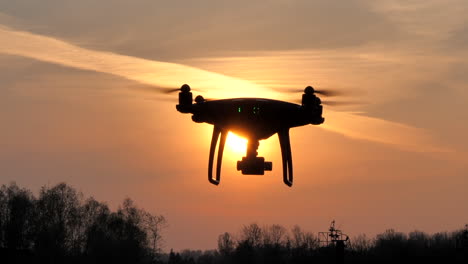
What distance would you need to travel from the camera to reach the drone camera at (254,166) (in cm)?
7356

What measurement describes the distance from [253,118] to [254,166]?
436 centimetres

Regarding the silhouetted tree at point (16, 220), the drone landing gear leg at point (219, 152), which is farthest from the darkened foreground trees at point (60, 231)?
the drone landing gear leg at point (219, 152)

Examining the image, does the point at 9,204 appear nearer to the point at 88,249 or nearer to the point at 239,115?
the point at 88,249

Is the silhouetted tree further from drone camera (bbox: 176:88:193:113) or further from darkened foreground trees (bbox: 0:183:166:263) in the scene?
drone camera (bbox: 176:88:193:113)

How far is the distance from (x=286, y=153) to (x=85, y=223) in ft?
405

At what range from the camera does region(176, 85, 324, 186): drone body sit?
71000 millimetres

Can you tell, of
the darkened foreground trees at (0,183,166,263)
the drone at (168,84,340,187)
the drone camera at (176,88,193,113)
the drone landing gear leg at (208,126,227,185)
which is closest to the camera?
the drone at (168,84,340,187)

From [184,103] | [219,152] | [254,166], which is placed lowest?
[254,166]

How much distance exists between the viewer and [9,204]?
18625 cm

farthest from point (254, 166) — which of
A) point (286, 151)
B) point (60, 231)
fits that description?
point (60, 231)

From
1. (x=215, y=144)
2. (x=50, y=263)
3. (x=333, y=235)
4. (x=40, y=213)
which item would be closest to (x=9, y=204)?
(x=40, y=213)

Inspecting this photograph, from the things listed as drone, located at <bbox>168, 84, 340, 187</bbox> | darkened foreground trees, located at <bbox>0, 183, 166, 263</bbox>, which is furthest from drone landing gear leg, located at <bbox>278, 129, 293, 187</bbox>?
darkened foreground trees, located at <bbox>0, 183, 166, 263</bbox>

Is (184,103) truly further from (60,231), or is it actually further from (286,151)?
(60,231)

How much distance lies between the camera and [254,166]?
242ft
